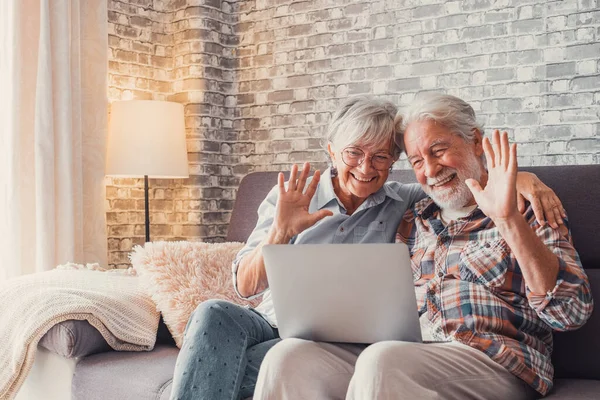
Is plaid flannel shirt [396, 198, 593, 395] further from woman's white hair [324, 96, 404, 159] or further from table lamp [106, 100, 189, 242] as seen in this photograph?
table lamp [106, 100, 189, 242]

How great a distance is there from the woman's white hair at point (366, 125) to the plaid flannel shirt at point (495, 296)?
0.96ft

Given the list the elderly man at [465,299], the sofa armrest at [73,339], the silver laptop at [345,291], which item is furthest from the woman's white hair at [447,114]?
the sofa armrest at [73,339]

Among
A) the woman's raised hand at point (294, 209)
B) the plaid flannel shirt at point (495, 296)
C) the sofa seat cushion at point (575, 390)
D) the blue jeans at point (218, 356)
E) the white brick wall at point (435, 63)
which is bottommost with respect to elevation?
the sofa seat cushion at point (575, 390)

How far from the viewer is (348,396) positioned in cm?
174

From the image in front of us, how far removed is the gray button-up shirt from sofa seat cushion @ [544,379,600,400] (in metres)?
0.62

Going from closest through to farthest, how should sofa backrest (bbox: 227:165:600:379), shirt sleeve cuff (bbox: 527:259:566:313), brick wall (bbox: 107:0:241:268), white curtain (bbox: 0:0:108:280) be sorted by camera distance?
shirt sleeve cuff (bbox: 527:259:566:313) < sofa backrest (bbox: 227:165:600:379) < white curtain (bbox: 0:0:108:280) < brick wall (bbox: 107:0:241:268)

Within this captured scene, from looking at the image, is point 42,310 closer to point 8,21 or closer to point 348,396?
point 348,396

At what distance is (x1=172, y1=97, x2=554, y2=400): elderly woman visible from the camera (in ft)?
6.46

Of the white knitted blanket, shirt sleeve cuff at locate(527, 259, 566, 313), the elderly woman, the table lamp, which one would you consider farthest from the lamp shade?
shirt sleeve cuff at locate(527, 259, 566, 313)

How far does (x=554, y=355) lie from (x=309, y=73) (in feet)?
6.86

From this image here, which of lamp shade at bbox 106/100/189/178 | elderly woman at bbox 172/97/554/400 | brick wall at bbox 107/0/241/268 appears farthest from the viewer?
Result: brick wall at bbox 107/0/241/268

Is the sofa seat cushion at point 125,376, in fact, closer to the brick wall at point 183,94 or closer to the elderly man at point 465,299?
the elderly man at point 465,299

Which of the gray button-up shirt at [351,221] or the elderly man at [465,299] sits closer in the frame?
the elderly man at [465,299]

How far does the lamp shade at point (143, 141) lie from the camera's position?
11.5ft
